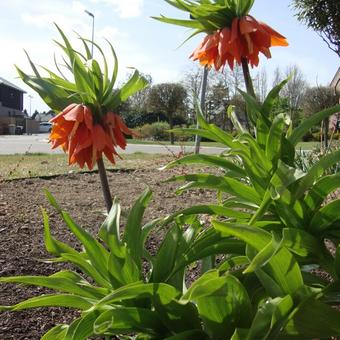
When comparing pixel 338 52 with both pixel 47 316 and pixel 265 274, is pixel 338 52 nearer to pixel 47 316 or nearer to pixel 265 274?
pixel 47 316

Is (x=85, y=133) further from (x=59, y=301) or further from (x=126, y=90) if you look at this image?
Answer: (x=59, y=301)

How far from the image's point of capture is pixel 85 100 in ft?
5.91

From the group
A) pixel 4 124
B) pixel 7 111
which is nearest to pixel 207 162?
pixel 4 124

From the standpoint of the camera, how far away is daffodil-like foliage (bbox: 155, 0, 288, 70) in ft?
6.38

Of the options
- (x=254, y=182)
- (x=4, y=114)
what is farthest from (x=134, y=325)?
(x=4, y=114)

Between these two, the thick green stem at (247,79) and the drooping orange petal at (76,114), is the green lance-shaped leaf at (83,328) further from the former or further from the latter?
the thick green stem at (247,79)

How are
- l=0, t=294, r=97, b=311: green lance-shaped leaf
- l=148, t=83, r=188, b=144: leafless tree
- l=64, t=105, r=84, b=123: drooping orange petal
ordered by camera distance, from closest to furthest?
l=0, t=294, r=97, b=311: green lance-shaped leaf < l=64, t=105, r=84, b=123: drooping orange petal < l=148, t=83, r=188, b=144: leafless tree

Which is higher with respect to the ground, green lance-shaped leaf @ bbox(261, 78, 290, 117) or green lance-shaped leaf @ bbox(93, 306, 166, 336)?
green lance-shaped leaf @ bbox(261, 78, 290, 117)

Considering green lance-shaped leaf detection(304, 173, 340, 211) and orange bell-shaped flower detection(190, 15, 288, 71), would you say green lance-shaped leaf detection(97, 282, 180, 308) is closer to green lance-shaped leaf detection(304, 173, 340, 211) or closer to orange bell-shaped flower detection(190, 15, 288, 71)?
green lance-shaped leaf detection(304, 173, 340, 211)

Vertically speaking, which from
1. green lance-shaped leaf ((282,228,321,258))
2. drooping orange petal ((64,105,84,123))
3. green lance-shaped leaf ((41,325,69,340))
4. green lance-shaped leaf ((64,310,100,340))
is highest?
drooping orange petal ((64,105,84,123))

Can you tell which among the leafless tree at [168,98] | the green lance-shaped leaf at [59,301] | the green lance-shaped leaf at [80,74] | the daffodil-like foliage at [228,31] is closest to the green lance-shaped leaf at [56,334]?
the green lance-shaped leaf at [59,301]

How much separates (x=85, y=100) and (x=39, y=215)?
10.8 ft

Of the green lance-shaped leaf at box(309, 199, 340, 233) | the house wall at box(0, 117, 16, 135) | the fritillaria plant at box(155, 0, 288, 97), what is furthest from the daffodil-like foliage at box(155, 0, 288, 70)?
the house wall at box(0, 117, 16, 135)

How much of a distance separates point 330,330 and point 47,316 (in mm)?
1895
